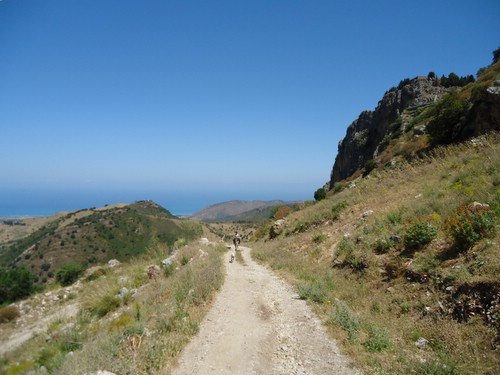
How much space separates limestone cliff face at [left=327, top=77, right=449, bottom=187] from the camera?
61.2m

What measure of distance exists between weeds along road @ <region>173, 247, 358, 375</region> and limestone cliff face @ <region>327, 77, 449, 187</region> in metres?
54.4

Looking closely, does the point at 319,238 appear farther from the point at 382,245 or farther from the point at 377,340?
the point at 377,340

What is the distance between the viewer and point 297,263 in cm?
1377

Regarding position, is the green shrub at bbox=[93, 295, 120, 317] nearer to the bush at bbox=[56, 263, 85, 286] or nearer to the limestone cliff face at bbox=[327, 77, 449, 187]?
the bush at bbox=[56, 263, 85, 286]

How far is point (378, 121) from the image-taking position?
7019 cm

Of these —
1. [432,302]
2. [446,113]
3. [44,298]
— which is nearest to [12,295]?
[44,298]

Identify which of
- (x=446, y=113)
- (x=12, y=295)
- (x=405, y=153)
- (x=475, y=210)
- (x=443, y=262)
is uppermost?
(x=446, y=113)

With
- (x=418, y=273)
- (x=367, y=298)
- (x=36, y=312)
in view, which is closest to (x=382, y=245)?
(x=418, y=273)

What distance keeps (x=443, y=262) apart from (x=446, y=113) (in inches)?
877

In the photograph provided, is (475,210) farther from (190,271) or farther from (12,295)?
(12,295)

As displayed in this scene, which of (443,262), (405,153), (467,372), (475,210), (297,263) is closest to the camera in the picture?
(467,372)

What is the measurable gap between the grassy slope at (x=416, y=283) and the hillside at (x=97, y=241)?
85.8 m

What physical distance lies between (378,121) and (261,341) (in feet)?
242

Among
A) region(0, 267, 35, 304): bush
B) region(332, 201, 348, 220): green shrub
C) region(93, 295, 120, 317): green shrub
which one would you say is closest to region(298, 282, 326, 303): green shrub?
region(93, 295, 120, 317): green shrub
